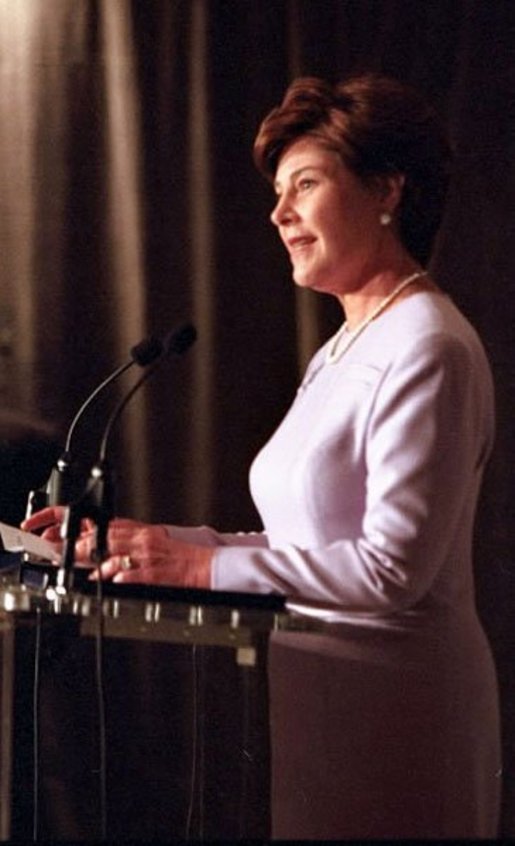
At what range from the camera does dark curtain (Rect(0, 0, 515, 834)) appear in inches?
108

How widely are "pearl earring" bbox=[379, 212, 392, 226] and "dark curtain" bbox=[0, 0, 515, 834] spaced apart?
0.76m

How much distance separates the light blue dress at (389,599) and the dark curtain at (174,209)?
955 millimetres

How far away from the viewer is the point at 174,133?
2787 mm

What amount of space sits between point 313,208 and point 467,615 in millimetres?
695

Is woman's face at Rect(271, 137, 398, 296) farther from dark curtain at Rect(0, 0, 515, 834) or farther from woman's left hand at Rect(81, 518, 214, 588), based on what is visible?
dark curtain at Rect(0, 0, 515, 834)

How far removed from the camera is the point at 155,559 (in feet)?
5.74

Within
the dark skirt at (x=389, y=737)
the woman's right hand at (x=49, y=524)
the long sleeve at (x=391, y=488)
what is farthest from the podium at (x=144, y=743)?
the long sleeve at (x=391, y=488)

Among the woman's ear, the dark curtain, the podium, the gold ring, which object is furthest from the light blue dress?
the dark curtain

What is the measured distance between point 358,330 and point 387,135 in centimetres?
31

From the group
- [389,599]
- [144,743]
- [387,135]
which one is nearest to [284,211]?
[387,135]

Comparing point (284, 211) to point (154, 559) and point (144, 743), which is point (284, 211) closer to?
point (154, 559)

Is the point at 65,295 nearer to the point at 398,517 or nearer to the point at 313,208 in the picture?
the point at 313,208

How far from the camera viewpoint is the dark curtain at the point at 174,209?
8.98 ft

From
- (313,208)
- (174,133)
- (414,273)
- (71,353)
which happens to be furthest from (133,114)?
(414,273)
